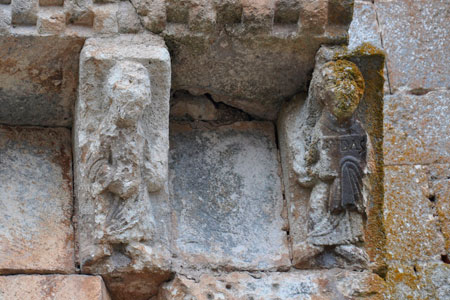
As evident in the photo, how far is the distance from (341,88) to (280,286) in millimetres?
802

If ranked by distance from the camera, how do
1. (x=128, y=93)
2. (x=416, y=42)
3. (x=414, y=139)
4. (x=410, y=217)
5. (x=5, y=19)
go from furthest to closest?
(x=416, y=42) < (x=414, y=139) < (x=410, y=217) < (x=5, y=19) < (x=128, y=93)

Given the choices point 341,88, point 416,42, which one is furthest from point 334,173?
point 416,42

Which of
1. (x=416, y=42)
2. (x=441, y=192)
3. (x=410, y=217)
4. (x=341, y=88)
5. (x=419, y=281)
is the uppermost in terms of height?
(x=416, y=42)

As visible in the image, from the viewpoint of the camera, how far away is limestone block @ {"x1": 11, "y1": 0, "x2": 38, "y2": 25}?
385cm

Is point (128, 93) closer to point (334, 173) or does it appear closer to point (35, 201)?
point (35, 201)

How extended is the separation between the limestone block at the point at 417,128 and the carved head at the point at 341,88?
1.27m

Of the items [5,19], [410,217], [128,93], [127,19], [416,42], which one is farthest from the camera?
[416,42]

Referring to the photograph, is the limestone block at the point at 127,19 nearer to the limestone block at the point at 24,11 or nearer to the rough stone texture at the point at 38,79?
the rough stone texture at the point at 38,79

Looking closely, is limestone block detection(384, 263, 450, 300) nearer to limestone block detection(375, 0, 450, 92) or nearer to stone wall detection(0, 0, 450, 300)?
stone wall detection(0, 0, 450, 300)

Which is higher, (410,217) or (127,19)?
(127,19)

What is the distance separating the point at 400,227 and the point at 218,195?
124 centimetres

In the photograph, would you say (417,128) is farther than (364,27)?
No

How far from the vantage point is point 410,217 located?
16.4 ft

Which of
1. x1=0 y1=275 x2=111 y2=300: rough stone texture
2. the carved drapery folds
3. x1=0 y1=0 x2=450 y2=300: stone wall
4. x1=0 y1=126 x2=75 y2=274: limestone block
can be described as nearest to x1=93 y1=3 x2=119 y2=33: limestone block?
x1=0 y1=0 x2=450 y2=300: stone wall
